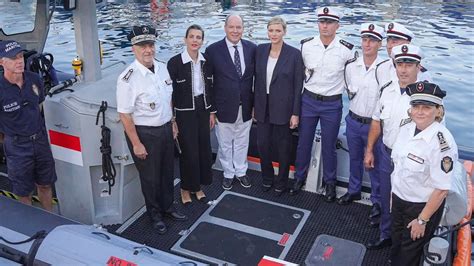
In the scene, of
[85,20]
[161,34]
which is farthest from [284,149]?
[161,34]

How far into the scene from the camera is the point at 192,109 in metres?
3.65

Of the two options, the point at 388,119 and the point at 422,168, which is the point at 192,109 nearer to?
the point at 388,119

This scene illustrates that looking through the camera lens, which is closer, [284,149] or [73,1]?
[73,1]

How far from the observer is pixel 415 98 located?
8.15 feet

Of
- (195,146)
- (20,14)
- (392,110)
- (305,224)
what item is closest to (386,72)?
(392,110)

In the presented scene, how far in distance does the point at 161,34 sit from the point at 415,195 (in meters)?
17.2

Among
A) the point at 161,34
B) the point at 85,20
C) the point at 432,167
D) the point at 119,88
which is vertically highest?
the point at 85,20

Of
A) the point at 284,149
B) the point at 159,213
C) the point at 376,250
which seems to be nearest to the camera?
the point at 376,250

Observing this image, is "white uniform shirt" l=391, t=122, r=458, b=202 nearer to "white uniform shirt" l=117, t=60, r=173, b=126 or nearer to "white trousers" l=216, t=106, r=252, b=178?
"white uniform shirt" l=117, t=60, r=173, b=126

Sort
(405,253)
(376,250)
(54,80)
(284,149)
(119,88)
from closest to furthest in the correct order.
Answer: (405,253) → (119,88) → (376,250) → (284,149) → (54,80)

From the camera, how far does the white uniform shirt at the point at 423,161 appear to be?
248 centimetres

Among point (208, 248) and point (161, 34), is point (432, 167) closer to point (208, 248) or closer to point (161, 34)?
point (208, 248)

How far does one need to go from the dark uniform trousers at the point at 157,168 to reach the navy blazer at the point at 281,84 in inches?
34.5

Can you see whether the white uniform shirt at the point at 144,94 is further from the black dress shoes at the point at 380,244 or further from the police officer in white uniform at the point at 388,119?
the black dress shoes at the point at 380,244
